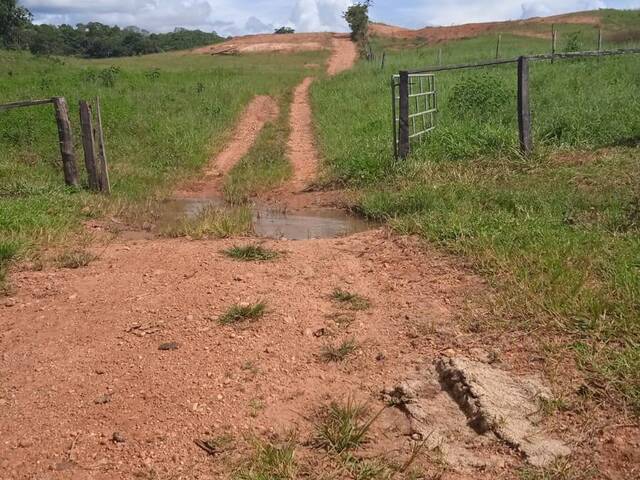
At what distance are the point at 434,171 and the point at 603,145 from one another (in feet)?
8.27

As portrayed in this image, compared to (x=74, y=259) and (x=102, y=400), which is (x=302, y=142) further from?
(x=102, y=400)

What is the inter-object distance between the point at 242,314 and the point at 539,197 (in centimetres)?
371

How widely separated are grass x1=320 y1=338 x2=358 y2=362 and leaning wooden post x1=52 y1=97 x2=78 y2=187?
626cm

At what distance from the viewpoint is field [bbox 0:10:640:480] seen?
9.71ft

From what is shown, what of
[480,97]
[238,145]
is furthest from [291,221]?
[480,97]

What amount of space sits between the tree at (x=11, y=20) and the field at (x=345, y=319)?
4015 cm

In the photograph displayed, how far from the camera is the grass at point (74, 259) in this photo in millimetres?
5559

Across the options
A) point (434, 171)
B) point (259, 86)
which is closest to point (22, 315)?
point (434, 171)

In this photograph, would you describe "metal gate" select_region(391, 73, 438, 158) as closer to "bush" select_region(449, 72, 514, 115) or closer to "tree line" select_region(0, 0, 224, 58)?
"bush" select_region(449, 72, 514, 115)

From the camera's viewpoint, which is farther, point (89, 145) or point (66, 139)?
point (89, 145)

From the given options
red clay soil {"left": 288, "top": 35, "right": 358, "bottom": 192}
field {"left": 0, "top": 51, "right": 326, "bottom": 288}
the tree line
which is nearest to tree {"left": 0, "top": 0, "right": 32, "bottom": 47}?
the tree line

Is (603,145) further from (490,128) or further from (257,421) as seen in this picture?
(257,421)

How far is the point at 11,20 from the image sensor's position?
146 ft

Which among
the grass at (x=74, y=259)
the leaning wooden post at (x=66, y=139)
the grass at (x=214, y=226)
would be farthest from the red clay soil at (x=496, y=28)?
the grass at (x=74, y=259)
